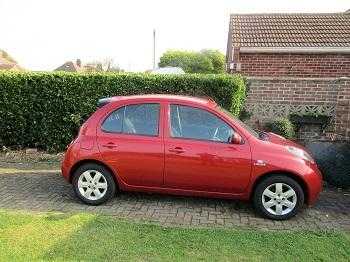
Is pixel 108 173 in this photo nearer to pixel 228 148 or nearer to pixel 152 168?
pixel 152 168

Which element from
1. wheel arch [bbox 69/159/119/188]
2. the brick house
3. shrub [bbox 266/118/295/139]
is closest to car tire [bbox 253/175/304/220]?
wheel arch [bbox 69/159/119/188]

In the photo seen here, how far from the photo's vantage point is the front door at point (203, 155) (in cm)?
605

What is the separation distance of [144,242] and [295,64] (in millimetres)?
9829

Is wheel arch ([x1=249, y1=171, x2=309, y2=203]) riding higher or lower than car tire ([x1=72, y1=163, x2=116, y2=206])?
higher

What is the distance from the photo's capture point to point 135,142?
20.6ft

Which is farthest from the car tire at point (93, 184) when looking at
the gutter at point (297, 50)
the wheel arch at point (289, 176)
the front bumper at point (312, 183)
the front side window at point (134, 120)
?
the gutter at point (297, 50)

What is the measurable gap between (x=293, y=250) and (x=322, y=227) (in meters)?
1.04

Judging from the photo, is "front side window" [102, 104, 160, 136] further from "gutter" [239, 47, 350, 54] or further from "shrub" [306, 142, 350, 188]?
"gutter" [239, 47, 350, 54]

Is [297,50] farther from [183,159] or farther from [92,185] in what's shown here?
[92,185]

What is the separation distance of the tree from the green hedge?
3732cm

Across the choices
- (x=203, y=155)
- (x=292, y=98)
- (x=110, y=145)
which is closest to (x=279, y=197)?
(x=203, y=155)

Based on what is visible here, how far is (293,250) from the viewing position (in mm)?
4961

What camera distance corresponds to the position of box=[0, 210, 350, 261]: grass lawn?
186 inches

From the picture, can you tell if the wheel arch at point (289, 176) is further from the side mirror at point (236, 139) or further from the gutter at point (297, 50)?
the gutter at point (297, 50)
